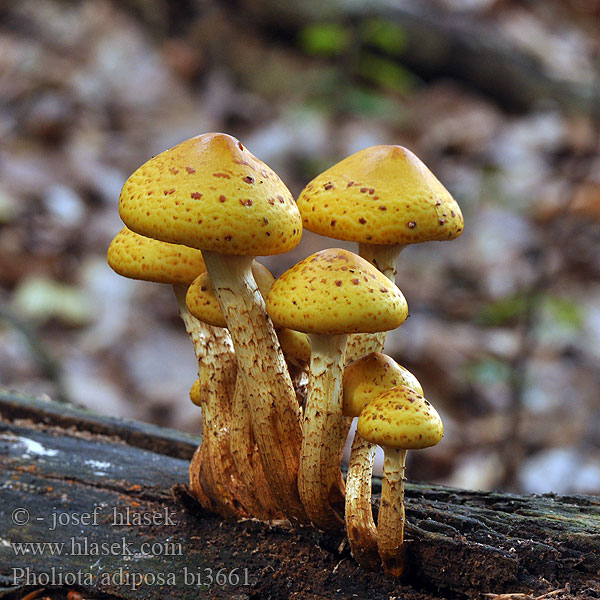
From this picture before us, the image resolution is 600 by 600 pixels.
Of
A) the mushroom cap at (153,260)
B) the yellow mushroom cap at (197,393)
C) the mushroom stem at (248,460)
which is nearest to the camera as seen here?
the mushroom cap at (153,260)

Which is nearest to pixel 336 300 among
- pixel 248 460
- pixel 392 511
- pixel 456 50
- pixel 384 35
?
pixel 392 511

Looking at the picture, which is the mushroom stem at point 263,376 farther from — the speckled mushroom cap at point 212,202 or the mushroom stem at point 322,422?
the speckled mushroom cap at point 212,202

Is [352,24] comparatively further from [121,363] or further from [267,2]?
[121,363]

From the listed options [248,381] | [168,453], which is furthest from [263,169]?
[168,453]

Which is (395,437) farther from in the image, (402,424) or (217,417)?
(217,417)

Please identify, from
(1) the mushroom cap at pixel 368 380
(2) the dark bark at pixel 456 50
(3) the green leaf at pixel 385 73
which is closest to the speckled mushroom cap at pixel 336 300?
(1) the mushroom cap at pixel 368 380
